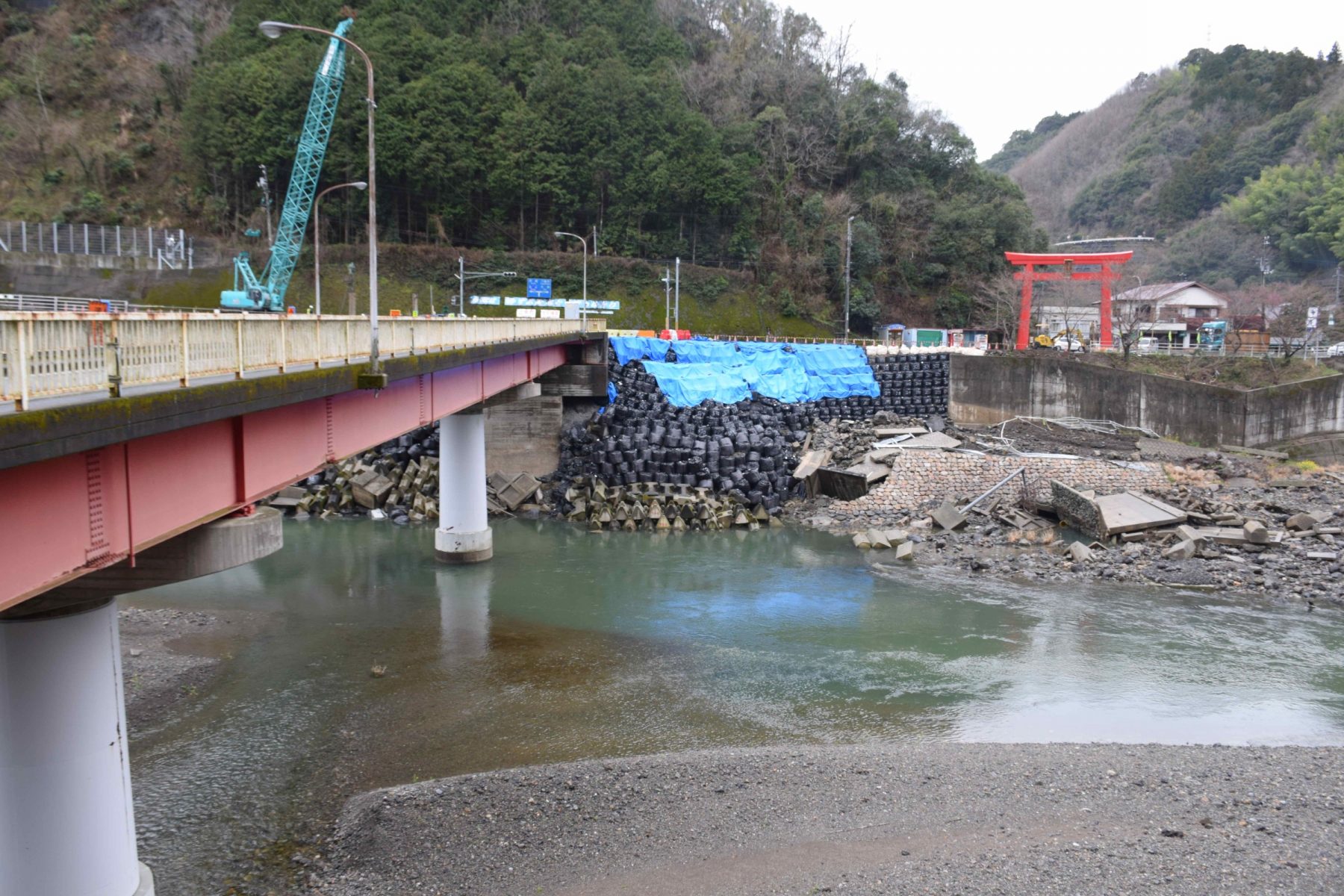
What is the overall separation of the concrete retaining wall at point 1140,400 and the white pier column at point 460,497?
2582cm

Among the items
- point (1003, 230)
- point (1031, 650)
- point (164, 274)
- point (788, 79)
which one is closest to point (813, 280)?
point (1003, 230)

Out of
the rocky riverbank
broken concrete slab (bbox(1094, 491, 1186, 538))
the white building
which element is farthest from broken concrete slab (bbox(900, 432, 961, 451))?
the white building

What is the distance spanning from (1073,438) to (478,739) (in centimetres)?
3056

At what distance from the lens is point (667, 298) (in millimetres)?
61094

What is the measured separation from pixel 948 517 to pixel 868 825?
19.5m

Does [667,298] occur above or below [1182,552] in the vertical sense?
above

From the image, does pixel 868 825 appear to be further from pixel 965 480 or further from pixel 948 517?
pixel 965 480

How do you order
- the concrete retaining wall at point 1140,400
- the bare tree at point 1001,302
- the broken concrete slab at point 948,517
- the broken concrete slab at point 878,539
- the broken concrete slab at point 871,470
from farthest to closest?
the bare tree at point 1001,302
the concrete retaining wall at point 1140,400
the broken concrete slab at point 871,470
the broken concrete slab at point 948,517
the broken concrete slab at point 878,539

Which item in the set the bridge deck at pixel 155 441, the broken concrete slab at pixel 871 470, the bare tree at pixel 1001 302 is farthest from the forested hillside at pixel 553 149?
the bridge deck at pixel 155 441

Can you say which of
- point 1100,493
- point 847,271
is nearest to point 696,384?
point 1100,493

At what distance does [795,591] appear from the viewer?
2384 cm

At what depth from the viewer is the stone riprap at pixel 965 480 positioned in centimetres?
3161

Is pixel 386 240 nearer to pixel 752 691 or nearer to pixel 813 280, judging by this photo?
pixel 813 280

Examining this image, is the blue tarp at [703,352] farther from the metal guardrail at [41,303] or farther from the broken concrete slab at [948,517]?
the metal guardrail at [41,303]
